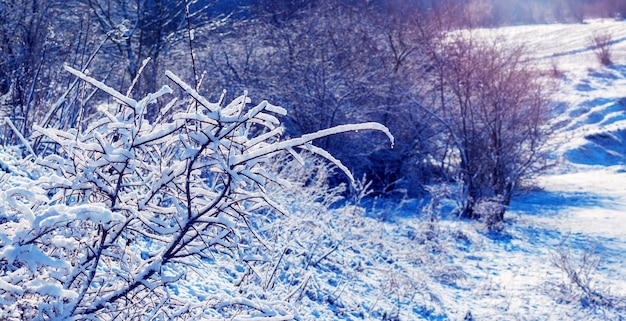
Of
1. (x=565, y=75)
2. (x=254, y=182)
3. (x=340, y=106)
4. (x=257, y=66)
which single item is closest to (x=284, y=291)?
(x=254, y=182)

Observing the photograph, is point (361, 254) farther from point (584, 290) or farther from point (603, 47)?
point (603, 47)

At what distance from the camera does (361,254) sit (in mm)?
7180

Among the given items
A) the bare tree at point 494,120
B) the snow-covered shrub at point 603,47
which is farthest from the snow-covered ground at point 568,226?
the bare tree at point 494,120

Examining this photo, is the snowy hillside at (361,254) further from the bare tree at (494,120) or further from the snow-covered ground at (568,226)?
the bare tree at (494,120)

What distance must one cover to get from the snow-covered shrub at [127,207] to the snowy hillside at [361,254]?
0.03 feet

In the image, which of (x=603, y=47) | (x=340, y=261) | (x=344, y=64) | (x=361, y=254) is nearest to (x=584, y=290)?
(x=361, y=254)

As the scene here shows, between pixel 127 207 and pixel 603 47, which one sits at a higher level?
pixel 127 207

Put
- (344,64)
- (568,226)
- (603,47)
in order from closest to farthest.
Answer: (568,226), (344,64), (603,47)

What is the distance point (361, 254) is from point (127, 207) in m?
5.52

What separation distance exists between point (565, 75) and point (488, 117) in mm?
13750

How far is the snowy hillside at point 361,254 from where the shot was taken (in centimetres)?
185

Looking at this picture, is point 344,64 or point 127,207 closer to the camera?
point 127,207

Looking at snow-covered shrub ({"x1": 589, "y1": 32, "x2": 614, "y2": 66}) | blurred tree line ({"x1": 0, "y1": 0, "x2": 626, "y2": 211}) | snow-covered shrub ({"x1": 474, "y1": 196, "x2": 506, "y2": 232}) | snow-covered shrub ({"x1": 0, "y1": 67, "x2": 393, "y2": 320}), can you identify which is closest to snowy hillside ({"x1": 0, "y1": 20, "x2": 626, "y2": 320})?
snow-covered shrub ({"x1": 0, "y1": 67, "x2": 393, "y2": 320})

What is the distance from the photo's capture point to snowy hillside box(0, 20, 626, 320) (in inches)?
73.0
